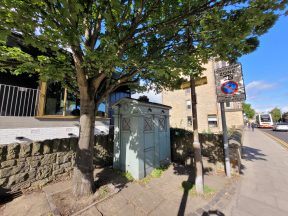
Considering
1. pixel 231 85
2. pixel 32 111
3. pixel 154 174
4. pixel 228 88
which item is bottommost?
pixel 154 174

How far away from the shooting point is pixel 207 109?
71.9ft

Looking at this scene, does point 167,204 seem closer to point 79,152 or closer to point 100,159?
point 79,152

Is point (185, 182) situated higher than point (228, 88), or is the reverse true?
point (228, 88)

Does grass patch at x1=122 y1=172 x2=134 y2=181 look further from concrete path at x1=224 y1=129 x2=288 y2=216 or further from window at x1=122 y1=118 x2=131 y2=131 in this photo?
concrete path at x1=224 y1=129 x2=288 y2=216

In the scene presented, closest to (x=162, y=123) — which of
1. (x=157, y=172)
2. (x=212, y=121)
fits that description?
(x=157, y=172)

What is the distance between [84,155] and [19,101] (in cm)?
466

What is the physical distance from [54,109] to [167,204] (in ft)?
21.6

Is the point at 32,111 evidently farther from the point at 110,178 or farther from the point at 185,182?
the point at 185,182

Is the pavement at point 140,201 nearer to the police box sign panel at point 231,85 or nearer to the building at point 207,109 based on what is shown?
the police box sign panel at point 231,85

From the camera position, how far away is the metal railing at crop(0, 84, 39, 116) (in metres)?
6.21

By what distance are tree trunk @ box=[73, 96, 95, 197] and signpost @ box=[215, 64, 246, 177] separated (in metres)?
5.06

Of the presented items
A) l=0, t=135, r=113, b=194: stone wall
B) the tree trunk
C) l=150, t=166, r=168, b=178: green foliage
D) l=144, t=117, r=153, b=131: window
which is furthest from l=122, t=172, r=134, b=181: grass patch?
l=0, t=135, r=113, b=194: stone wall

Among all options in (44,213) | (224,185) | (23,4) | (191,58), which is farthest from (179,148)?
(23,4)

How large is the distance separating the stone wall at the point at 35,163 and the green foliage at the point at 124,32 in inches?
→ 90.6
